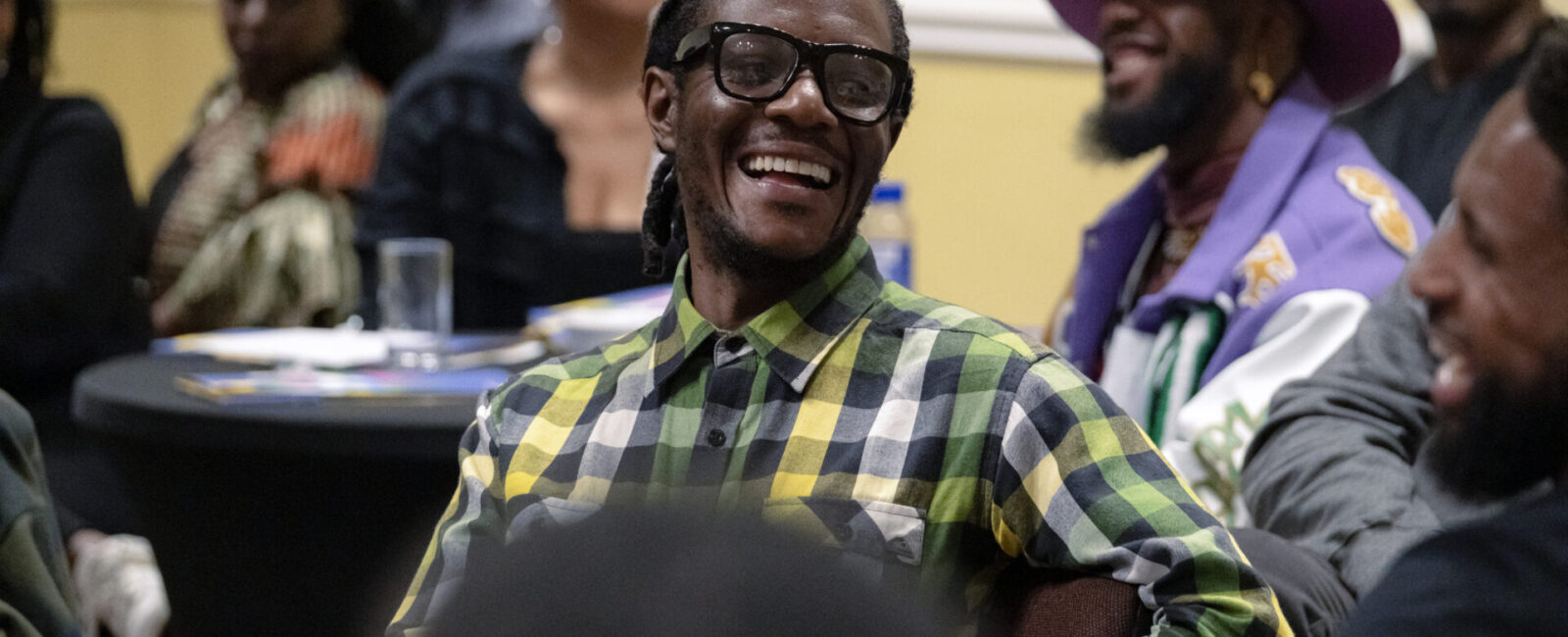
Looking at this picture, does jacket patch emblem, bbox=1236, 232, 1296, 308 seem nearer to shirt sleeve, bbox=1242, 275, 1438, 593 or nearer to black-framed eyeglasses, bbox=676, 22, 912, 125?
shirt sleeve, bbox=1242, 275, 1438, 593

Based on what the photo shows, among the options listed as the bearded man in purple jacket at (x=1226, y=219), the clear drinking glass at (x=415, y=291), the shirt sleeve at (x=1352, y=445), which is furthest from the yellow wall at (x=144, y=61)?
the shirt sleeve at (x=1352, y=445)

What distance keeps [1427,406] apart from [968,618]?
807mm

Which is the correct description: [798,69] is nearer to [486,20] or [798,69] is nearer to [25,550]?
[25,550]

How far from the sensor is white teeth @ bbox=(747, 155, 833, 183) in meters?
1.19

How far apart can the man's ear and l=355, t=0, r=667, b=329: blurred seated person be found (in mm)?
2028

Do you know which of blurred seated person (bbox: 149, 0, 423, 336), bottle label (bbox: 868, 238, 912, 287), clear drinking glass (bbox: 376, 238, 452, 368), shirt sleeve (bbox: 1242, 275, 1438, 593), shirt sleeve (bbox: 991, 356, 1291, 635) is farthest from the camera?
blurred seated person (bbox: 149, 0, 423, 336)

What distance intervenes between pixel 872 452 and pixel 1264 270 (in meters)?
1.01

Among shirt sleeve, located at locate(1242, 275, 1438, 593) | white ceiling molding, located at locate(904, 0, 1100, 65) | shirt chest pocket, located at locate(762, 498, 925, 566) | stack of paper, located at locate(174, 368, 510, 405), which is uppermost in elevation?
shirt chest pocket, located at locate(762, 498, 925, 566)

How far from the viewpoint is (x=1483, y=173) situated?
0.78 metres

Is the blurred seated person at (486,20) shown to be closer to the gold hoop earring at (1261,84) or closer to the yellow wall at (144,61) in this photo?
the yellow wall at (144,61)

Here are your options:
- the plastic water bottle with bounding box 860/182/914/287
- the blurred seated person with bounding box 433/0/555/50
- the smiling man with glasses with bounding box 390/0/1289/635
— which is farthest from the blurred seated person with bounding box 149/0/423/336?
the smiling man with glasses with bounding box 390/0/1289/635

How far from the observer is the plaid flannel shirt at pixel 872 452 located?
1.05 m

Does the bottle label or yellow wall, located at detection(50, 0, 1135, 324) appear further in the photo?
yellow wall, located at detection(50, 0, 1135, 324)

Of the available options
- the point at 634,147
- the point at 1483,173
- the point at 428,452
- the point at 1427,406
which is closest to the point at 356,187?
the point at 634,147
